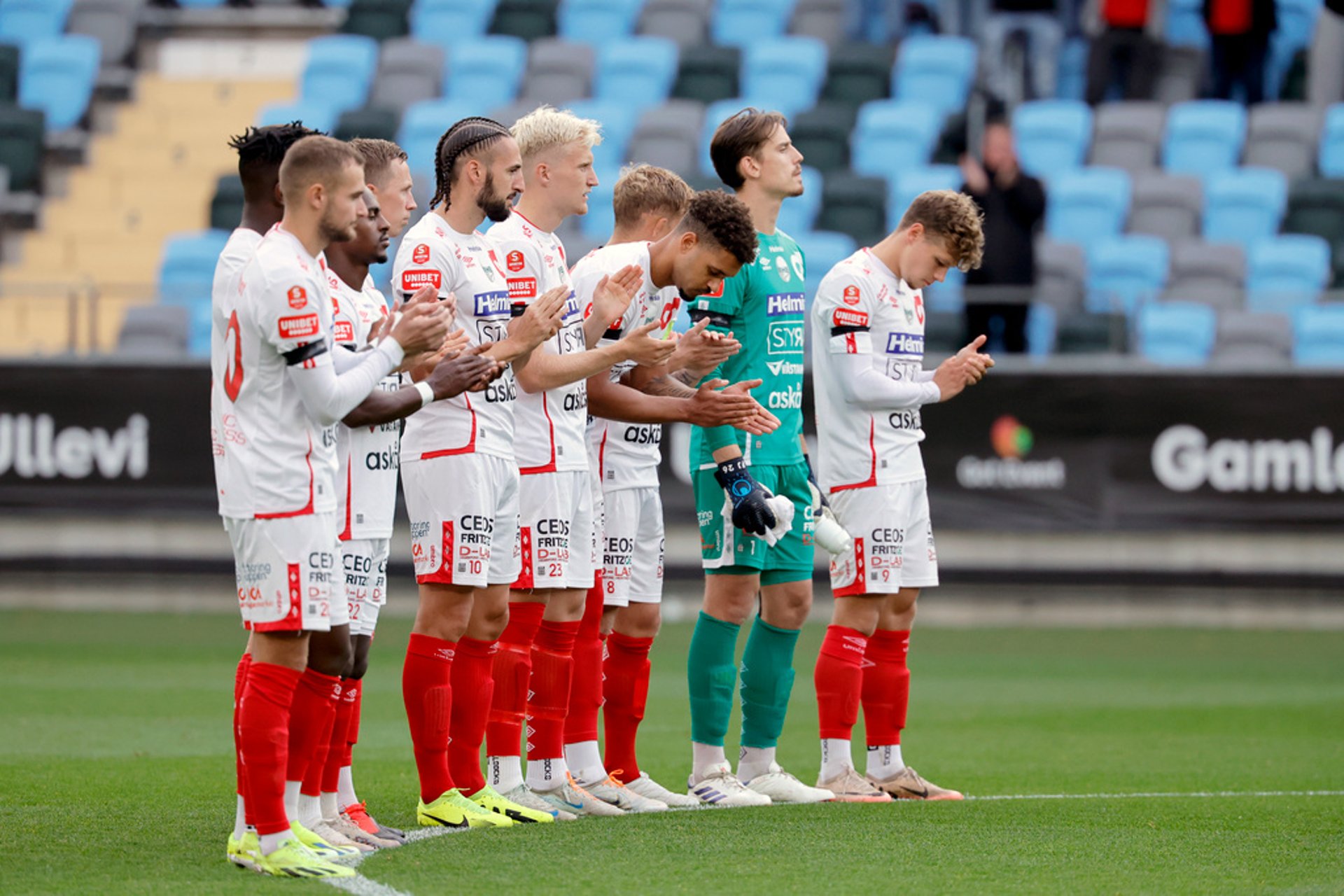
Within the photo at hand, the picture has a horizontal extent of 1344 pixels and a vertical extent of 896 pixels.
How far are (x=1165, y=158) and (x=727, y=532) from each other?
39.2ft

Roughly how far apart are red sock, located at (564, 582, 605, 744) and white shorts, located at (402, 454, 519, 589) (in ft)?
2.64

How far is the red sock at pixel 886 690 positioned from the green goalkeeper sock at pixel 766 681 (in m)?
0.41

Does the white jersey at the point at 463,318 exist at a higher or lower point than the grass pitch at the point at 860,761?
higher

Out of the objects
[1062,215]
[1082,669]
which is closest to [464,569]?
[1082,669]

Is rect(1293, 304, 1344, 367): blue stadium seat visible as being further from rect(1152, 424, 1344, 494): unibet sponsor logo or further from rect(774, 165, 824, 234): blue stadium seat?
rect(774, 165, 824, 234): blue stadium seat

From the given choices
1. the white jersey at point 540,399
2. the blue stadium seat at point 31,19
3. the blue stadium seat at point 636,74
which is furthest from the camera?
the blue stadium seat at point 31,19

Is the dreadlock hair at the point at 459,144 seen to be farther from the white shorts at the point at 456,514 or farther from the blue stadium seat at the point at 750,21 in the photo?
the blue stadium seat at the point at 750,21

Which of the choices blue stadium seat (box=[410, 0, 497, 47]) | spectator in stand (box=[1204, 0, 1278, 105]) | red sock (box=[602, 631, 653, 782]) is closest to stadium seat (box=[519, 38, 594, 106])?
blue stadium seat (box=[410, 0, 497, 47])

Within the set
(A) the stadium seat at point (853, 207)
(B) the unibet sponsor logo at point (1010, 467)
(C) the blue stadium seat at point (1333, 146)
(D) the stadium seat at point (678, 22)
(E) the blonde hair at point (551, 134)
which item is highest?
(D) the stadium seat at point (678, 22)

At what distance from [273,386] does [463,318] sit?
1.22 meters

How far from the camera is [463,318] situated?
6.51 m

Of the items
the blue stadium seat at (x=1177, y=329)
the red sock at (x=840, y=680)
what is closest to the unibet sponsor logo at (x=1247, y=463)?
the blue stadium seat at (x=1177, y=329)

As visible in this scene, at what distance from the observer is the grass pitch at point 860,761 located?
5496mm

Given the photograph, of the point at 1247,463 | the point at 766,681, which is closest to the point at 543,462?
the point at 766,681
